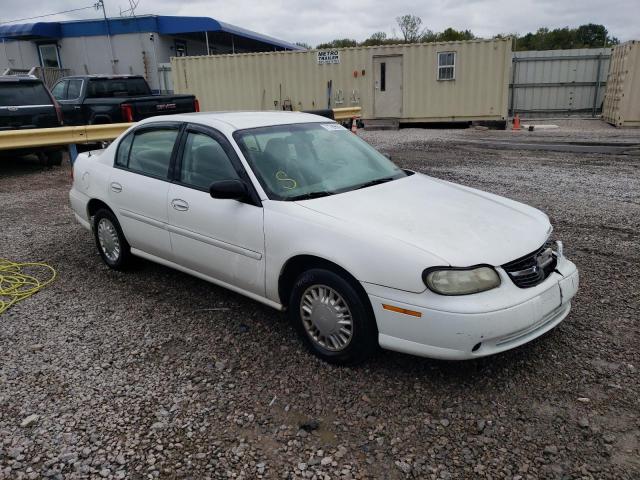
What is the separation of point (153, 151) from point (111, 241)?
1.10 m

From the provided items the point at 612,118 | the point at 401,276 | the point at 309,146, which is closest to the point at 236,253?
the point at 309,146

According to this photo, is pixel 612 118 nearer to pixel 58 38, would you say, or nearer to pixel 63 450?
pixel 63 450

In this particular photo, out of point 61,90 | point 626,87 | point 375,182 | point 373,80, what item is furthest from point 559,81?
point 375,182

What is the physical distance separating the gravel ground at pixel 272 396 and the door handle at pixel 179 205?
33.2 inches

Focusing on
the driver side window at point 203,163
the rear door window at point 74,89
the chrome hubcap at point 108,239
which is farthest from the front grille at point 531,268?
the rear door window at point 74,89

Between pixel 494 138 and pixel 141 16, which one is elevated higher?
pixel 141 16

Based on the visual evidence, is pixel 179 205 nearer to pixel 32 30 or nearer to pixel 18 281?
pixel 18 281

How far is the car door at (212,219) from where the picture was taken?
3.72 metres

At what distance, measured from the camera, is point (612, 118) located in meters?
18.5

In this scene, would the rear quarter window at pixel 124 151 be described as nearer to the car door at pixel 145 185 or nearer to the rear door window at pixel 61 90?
the car door at pixel 145 185

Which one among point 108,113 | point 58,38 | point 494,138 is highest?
point 58,38

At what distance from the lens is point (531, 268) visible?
321 centimetres

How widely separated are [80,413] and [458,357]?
219 cm

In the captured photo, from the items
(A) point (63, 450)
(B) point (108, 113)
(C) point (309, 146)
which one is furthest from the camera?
(B) point (108, 113)
